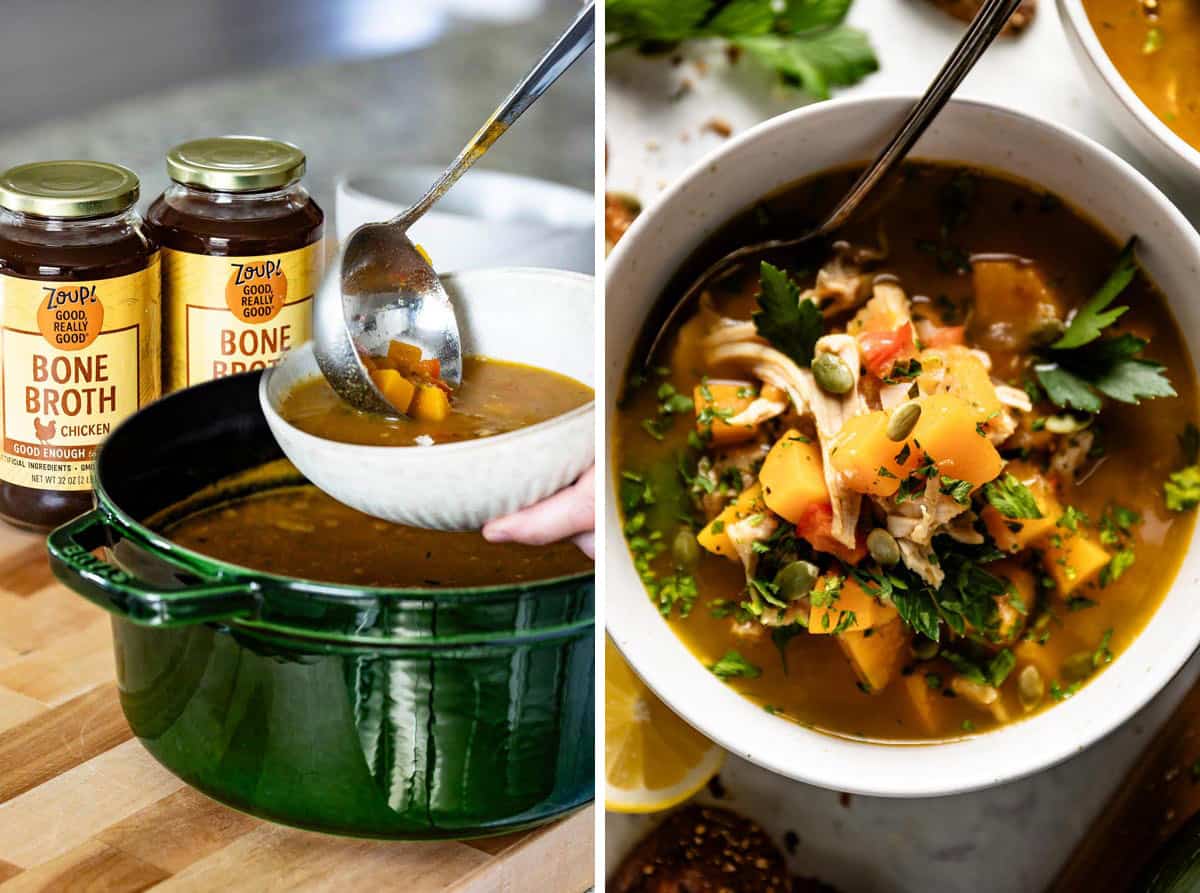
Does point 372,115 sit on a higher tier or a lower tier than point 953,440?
higher

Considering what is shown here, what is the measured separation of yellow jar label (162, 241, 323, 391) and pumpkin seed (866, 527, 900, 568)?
459mm

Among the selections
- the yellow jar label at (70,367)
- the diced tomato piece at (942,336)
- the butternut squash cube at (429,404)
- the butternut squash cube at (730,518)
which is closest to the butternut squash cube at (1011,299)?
the diced tomato piece at (942,336)

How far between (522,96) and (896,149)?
0.34 metres

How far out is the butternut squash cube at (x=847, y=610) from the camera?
912mm

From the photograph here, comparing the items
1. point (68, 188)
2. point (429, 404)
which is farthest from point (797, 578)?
point (68, 188)

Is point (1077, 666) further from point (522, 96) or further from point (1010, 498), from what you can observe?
point (522, 96)

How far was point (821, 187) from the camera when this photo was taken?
3.02 ft

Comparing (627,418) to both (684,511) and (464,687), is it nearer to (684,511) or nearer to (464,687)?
(684,511)

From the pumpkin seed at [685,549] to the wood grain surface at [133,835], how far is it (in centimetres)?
26

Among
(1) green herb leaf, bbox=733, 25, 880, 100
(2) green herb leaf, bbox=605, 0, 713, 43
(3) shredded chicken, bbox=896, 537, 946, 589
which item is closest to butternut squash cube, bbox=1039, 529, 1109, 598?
(3) shredded chicken, bbox=896, 537, 946, 589

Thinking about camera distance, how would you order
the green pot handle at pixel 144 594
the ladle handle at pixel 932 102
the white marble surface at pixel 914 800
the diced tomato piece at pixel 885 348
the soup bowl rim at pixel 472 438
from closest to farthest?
1. the green pot handle at pixel 144 594
2. the soup bowl rim at pixel 472 438
3. the ladle handle at pixel 932 102
4. the diced tomato piece at pixel 885 348
5. the white marble surface at pixel 914 800

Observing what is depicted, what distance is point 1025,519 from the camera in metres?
0.93

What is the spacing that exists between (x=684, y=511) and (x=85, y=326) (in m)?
0.48

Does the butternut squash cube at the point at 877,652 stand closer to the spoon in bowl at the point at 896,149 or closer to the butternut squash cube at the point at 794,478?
the butternut squash cube at the point at 794,478
